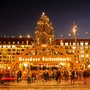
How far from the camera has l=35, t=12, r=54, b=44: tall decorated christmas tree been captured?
73375 mm

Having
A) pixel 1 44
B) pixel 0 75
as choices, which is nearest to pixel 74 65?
pixel 0 75

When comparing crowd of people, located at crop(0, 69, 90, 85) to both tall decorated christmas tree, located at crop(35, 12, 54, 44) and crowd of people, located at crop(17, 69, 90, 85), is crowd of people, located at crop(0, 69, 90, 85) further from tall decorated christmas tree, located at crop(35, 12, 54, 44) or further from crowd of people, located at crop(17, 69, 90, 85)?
tall decorated christmas tree, located at crop(35, 12, 54, 44)

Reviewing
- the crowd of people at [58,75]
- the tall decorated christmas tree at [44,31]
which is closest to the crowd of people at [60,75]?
the crowd of people at [58,75]

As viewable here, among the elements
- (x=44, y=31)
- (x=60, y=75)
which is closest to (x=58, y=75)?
(x=60, y=75)

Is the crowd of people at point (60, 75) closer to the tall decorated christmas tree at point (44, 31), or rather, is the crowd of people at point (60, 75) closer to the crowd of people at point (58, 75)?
the crowd of people at point (58, 75)

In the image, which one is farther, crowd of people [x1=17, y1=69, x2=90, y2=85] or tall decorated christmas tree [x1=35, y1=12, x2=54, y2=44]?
tall decorated christmas tree [x1=35, y1=12, x2=54, y2=44]

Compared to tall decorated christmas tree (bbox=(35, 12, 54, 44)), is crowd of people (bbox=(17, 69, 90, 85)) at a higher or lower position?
lower

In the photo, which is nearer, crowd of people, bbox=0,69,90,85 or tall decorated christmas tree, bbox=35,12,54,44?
crowd of people, bbox=0,69,90,85

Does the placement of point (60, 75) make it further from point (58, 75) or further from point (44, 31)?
point (44, 31)

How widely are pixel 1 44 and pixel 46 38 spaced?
298 feet

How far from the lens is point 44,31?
74.2 meters

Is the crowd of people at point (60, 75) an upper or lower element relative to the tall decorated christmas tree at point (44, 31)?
lower

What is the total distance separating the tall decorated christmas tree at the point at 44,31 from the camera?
73.4 m

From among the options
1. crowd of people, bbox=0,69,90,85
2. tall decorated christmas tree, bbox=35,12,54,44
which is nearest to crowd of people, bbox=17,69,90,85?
crowd of people, bbox=0,69,90,85
